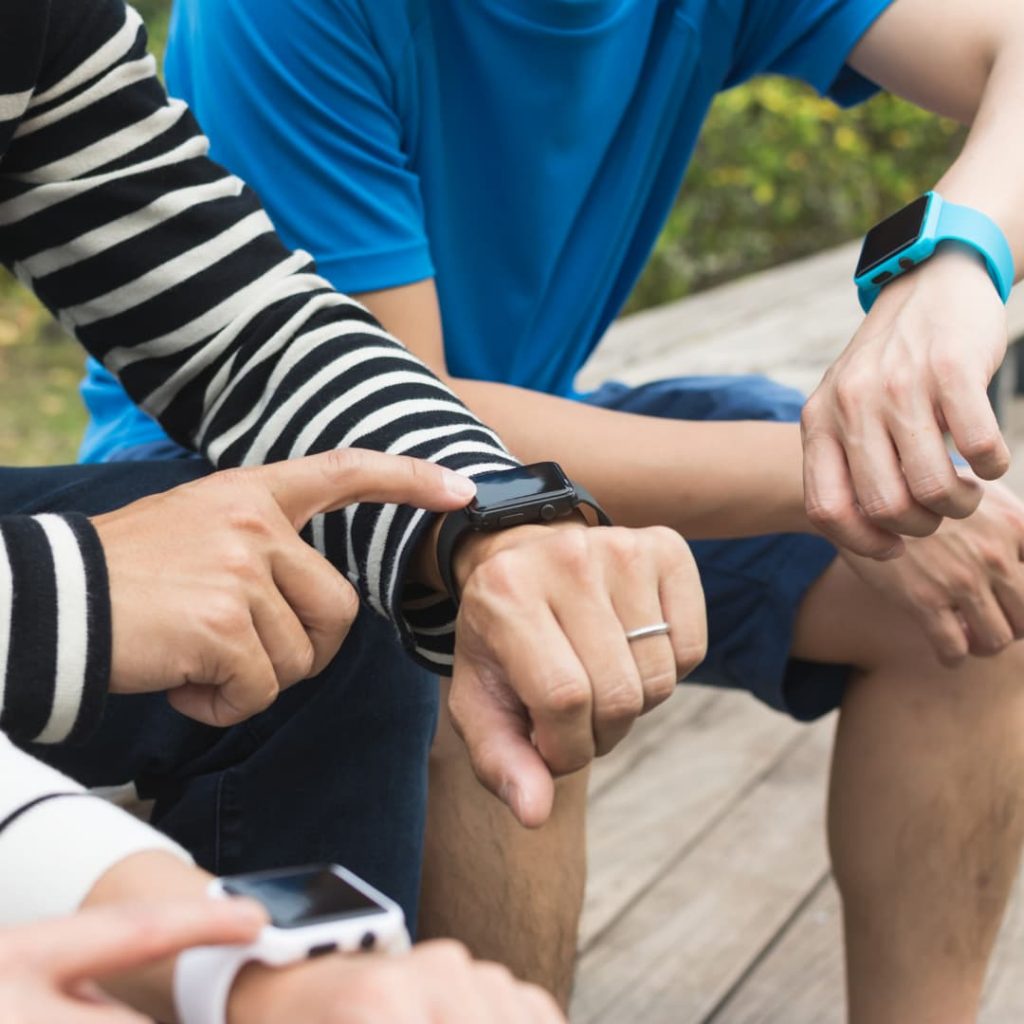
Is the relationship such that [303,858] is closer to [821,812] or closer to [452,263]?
[452,263]

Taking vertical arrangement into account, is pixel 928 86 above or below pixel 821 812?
above

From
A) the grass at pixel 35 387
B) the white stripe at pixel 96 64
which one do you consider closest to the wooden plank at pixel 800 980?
the white stripe at pixel 96 64

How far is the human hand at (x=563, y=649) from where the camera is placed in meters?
0.90

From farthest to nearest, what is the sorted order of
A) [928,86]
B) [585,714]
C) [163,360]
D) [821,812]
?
[821,812]
[928,86]
[163,360]
[585,714]

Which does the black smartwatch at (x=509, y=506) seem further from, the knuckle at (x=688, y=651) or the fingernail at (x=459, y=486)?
the knuckle at (x=688, y=651)

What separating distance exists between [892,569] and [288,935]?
90cm

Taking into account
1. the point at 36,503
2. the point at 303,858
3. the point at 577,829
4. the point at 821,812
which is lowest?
the point at 821,812

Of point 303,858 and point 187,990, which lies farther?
point 303,858

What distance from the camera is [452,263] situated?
1692 millimetres

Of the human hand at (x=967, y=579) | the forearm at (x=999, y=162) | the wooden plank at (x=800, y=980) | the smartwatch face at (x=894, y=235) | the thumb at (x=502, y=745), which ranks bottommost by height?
the wooden plank at (x=800, y=980)

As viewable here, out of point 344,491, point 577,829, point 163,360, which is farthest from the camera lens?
point 577,829

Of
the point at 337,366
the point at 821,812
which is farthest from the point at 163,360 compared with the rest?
the point at 821,812

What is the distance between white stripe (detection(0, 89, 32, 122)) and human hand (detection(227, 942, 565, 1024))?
2.51ft

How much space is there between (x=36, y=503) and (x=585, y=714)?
0.48 metres
